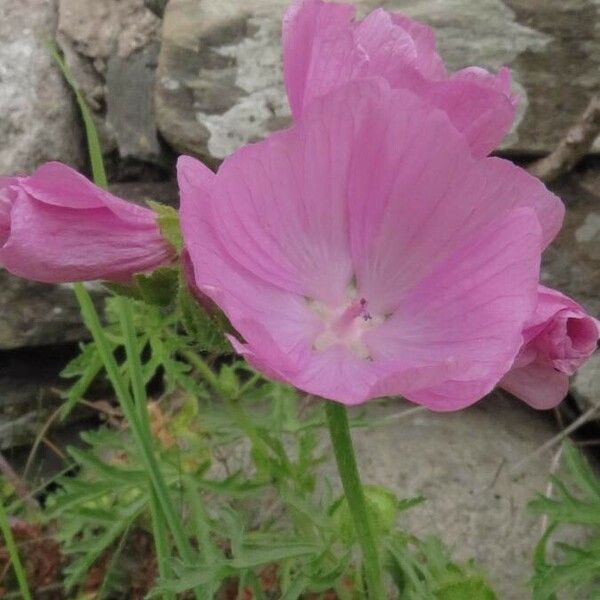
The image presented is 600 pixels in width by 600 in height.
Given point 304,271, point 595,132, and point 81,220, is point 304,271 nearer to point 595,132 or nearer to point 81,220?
point 81,220

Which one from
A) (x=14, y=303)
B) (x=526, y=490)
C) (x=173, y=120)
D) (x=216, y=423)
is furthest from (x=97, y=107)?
(x=526, y=490)

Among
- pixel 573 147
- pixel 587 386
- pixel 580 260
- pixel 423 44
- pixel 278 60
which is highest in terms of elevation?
pixel 423 44

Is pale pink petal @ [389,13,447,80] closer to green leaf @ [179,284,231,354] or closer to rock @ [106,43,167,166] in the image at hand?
green leaf @ [179,284,231,354]

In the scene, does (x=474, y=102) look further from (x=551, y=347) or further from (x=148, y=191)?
(x=148, y=191)

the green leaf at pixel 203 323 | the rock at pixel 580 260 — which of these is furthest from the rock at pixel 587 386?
the green leaf at pixel 203 323

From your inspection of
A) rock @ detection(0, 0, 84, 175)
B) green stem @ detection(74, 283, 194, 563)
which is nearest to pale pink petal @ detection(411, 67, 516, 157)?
green stem @ detection(74, 283, 194, 563)

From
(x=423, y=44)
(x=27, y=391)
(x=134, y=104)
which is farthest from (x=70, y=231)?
(x=27, y=391)
